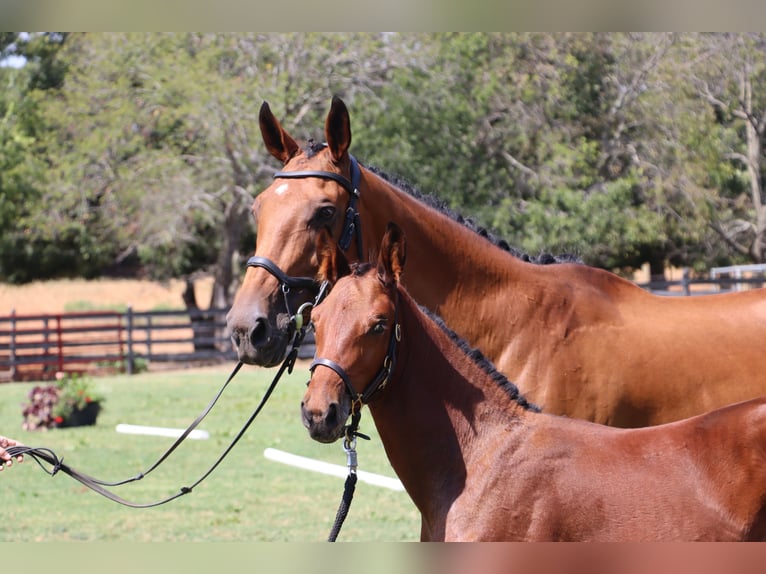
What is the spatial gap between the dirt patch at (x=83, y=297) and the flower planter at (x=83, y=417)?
18.5 m

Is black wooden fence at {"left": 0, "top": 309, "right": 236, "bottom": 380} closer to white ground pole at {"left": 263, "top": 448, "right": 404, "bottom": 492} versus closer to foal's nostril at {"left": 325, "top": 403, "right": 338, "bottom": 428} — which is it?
white ground pole at {"left": 263, "top": 448, "right": 404, "bottom": 492}

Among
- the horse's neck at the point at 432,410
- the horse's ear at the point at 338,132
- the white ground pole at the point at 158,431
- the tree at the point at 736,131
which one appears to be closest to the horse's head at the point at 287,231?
the horse's ear at the point at 338,132

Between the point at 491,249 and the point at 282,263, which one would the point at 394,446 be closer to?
the point at 282,263

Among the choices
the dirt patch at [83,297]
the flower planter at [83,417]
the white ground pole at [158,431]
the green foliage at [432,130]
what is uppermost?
the green foliage at [432,130]

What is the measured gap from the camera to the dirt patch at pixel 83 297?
32.8 m

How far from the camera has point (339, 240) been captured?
3.85 m

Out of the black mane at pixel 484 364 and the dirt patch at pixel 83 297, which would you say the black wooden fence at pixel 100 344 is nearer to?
the dirt patch at pixel 83 297

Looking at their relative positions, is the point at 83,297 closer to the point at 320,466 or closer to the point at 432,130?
the point at 432,130

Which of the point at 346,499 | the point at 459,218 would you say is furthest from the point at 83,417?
the point at 346,499

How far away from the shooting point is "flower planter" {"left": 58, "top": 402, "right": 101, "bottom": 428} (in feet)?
45.4

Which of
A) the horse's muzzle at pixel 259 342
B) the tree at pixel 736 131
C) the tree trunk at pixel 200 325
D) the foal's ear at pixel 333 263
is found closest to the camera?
the foal's ear at pixel 333 263

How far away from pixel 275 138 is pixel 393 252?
120cm

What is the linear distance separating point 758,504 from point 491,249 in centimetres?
175

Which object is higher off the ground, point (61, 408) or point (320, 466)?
point (320, 466)
